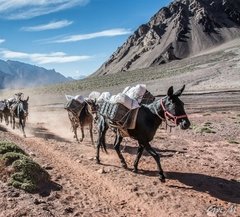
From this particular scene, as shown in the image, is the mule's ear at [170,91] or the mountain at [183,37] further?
the mountain at [183,37]

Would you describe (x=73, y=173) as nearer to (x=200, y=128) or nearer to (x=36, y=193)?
(x=36, y=193)

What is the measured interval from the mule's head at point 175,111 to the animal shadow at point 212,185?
1.69 m

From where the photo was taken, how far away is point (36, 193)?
10211 millimetres

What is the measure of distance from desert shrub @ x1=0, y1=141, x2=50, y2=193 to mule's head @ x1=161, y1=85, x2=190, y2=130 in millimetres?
3765

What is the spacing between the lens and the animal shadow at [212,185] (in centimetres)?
1115

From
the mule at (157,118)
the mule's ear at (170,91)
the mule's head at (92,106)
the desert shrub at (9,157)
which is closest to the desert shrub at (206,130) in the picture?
the mule's head at (92,106)

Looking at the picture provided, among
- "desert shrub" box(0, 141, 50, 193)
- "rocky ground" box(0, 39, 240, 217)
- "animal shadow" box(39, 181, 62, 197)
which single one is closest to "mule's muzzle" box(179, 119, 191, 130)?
"rocky ground" box(0, 39, 240, 217)

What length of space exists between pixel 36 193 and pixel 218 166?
677 centimetres

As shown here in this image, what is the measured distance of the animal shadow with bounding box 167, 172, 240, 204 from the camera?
439 inches

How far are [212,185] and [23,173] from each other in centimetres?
525

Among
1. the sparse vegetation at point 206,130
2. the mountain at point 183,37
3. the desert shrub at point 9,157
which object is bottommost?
the sparse vegetation at point 206,130

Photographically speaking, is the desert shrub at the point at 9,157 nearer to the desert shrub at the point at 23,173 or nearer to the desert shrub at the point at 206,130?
the desert shrub at the point at 23,173

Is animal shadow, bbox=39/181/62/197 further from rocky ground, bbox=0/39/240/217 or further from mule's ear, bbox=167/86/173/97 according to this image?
mule's ear, bbox=167/86/173/97

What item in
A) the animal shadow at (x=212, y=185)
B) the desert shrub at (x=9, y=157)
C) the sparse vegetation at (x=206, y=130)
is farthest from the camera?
the sparse vegetation at (x=206, y=130)
